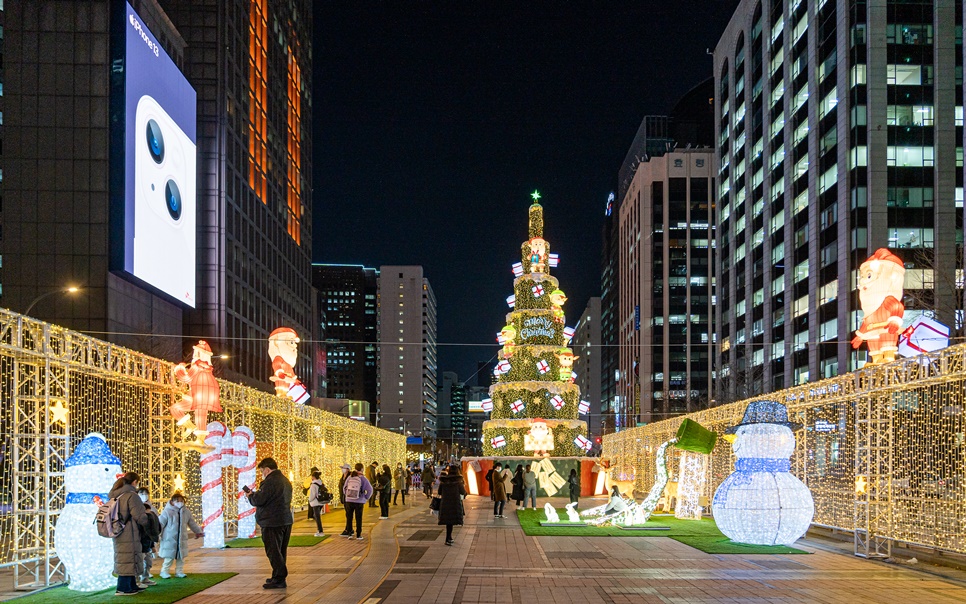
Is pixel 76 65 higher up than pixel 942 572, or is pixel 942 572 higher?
pixel 76 65

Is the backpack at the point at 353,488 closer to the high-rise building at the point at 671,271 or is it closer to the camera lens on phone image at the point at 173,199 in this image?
the camera lens on phone image at the point at 173,199

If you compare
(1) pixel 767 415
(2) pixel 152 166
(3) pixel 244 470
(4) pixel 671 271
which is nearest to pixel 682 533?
(1) pixel 767 415

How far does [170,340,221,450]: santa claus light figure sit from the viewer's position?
1583cm

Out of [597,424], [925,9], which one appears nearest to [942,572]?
[925,9]

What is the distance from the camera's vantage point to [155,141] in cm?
4516

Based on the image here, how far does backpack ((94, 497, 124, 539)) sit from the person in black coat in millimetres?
7696

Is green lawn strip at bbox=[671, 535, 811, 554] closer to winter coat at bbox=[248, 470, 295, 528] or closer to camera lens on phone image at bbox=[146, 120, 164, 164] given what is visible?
winter coat at bbox=[248, 470, 295, 528]

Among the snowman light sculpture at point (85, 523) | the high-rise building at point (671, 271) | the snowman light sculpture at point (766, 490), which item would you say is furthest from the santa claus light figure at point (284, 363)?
the high-rise building at point (671, 271)

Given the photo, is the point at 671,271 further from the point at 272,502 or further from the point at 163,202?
the point at 272,502

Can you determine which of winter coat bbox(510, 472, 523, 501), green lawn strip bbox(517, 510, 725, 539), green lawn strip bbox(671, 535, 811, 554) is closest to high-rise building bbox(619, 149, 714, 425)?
winter coat bbox(510, 472, 523, 501)

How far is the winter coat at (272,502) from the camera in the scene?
38.8ft

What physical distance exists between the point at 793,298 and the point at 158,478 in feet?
184

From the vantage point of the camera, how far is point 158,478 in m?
16.3

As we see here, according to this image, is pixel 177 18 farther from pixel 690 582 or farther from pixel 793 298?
pixel 690 582
